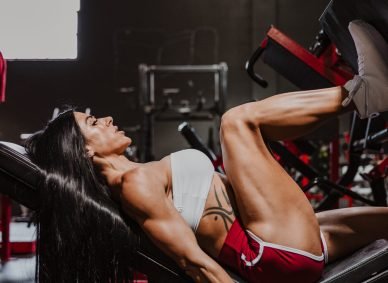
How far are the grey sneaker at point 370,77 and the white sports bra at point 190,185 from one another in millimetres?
503

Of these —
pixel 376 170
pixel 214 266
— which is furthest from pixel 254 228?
pixel 376 170

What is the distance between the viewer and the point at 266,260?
1.53 meters

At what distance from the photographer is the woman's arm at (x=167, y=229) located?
56.5 inches

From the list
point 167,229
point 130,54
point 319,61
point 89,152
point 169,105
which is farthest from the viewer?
point 130,54

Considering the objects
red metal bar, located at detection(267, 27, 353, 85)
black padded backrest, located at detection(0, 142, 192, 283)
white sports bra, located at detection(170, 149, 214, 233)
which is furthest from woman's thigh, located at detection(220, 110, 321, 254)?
red metal bar, located at detection(267, 27, 353, 85)

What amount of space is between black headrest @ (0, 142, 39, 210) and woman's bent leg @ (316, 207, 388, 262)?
0.98 meters

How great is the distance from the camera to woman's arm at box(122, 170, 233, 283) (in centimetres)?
144

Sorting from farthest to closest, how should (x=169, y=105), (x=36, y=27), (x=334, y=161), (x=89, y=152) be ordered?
(x=169, y=105) < (x=36, y=27) < (x=334, y=161) < (x=89, y=152)

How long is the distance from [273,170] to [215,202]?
22 cm

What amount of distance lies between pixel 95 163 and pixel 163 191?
0.31 meters

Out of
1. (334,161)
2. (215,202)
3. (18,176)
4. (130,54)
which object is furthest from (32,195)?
(130,54)

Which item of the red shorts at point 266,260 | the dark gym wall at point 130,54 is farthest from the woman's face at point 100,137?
the dark gym wall at point 130,54

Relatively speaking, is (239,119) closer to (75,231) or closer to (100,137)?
(100,137)

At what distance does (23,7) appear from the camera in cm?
622
